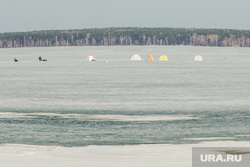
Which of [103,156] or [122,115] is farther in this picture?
[122,115]

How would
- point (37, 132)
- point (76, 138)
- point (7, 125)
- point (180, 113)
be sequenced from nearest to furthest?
point (76, 138) < point (37, 132) < point (7, 125) < point (180, 113)

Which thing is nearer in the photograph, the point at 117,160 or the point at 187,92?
the point at 117,160

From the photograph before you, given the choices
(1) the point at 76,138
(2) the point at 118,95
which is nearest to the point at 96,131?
(1) the point at 76,138

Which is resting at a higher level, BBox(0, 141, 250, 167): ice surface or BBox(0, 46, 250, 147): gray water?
BBox(0, 141, 250, 167): ice surface

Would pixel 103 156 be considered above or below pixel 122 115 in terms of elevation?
above

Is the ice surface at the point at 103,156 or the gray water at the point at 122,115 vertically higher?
the ice surface at the point at 103,156

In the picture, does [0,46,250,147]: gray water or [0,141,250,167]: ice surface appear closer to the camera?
[0,141,250,167]: ice surface

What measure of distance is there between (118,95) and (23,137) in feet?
63.9

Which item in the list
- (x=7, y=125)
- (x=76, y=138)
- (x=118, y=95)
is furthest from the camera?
(x=118, y=95)

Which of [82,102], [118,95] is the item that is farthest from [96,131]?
[118,95]

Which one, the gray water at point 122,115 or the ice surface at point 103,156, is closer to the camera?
the ice surface at point 103,156

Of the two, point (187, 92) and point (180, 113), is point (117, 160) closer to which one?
point (180, 113)

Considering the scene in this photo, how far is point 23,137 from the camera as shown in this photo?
2177cm

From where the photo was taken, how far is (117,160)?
1527 centimetres
